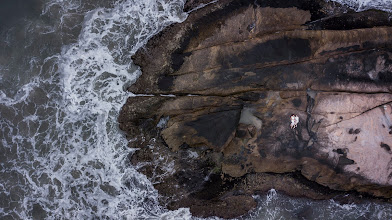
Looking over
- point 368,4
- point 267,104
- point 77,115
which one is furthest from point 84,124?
point 368,4

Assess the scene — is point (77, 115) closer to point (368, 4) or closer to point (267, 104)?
point (267, 104)

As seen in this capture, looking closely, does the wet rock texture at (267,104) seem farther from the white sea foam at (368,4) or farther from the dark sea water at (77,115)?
the dark sea water at (77,115)

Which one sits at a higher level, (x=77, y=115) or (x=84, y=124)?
(x=77, y=115)

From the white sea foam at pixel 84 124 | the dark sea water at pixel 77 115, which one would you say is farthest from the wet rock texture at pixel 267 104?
the white sea foam at pixel 84 124

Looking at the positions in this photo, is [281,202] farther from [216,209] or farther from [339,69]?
[339,69]

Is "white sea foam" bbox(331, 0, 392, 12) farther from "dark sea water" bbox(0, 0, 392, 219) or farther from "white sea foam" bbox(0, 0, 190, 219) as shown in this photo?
"white sea foam" bbox(0, 0, 190, 219)

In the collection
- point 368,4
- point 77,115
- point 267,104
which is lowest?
point 267,104

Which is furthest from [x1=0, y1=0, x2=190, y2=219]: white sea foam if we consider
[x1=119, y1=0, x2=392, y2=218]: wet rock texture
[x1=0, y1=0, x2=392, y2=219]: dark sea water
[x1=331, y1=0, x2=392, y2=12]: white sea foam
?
[x1=331, y1=0, x2=392, y2=12]: white sea foam
